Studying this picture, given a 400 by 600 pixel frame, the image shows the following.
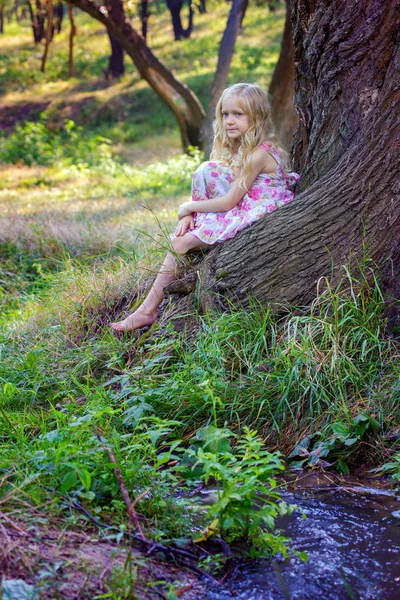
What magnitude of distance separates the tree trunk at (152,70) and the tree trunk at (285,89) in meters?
3.90

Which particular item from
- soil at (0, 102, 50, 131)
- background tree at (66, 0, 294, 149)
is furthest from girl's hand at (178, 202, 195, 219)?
soil at (0, 102, 50, 131)

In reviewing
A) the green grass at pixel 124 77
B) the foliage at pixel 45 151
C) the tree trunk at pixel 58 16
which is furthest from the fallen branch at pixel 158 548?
the tree trunk at pixel 58 16

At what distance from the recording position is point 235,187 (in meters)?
4.48

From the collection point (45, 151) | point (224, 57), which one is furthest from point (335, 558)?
point (45, 151)

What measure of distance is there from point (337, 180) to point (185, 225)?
1.03 meters

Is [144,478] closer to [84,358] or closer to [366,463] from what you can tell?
[366,463]

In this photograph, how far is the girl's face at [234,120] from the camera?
14.9ft

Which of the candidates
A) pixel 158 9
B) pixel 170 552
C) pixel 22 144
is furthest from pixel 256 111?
pixel 158 9

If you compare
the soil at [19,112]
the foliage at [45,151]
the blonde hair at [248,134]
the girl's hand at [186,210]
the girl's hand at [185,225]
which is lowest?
the soil at [19,112]

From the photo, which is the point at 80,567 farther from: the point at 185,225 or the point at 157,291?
the point at 185,225

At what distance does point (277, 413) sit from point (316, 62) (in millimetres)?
2129

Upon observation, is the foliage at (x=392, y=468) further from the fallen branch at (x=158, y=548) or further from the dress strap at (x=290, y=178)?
the dress strap at (x=290, y=178)

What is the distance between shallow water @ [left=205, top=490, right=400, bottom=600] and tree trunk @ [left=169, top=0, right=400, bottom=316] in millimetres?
1348

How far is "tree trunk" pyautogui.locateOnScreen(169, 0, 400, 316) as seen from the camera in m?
3.88
